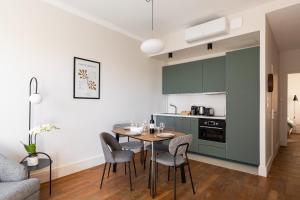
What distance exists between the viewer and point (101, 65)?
134 inches

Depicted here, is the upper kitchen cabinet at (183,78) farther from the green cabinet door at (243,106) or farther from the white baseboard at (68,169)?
the white baseboard at (68,169)

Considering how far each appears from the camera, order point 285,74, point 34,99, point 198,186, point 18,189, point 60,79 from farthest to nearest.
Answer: point 285,74 → point 60,79 → point 198,186 → point 34,99 → point 18,189

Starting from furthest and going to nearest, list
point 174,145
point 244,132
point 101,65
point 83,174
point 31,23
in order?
1. point 101,65
2. point 244,132
3. point 83,174
4. point 31,23
5. point 174,145

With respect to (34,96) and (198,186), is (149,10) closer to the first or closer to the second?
(34,96)

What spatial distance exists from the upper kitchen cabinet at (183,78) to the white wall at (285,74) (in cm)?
268

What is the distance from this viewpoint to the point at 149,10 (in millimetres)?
3014

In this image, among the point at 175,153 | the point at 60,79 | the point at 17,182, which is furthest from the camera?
the point at 60,79

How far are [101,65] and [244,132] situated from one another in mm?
2884

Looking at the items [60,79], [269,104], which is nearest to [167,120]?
[269,104]

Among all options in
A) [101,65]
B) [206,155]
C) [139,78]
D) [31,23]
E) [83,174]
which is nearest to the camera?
[31,23]

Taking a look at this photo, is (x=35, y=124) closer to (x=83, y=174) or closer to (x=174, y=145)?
(x=83, y=174)

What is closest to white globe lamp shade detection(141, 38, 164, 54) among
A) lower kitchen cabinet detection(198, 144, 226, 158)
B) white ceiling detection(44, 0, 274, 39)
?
white ceiling detection(44, 0, 274, 39)

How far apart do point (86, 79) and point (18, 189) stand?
1.94 metres

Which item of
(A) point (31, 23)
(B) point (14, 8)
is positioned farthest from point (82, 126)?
(B) point (14, 8)
